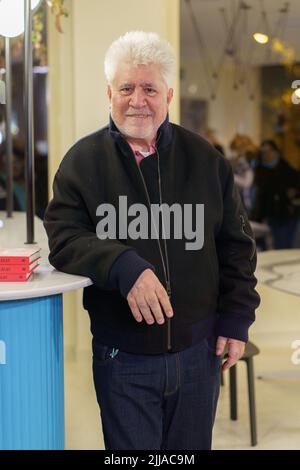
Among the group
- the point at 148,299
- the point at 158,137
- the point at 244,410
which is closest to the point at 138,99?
the point at 158,137

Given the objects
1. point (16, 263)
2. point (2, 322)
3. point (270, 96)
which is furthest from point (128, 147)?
point (270, 96)

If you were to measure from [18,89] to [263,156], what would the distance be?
171cm

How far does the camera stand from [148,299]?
164 cm

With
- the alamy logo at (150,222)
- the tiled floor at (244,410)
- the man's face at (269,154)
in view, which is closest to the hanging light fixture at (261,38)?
the man's face at (269,154)

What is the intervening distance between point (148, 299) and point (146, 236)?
0.17 metres

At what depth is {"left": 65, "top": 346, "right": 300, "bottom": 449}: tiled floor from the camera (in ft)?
10.3

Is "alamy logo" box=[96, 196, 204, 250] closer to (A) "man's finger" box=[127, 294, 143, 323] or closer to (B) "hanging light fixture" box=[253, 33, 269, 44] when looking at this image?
(A) "man's finger" box=[127, 294, 143, 323]

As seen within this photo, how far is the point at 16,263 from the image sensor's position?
1.77 metres

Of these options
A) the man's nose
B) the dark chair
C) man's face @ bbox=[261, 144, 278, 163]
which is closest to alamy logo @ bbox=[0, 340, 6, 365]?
the man's nose

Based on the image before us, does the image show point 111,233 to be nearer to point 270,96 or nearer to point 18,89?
point 18,89

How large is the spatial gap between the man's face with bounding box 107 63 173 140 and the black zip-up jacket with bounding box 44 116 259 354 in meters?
0.03

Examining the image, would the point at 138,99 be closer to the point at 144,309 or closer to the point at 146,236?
the point at 146,236

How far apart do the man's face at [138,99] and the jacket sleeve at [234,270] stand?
24 cm

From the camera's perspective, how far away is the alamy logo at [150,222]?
172 centimetres
